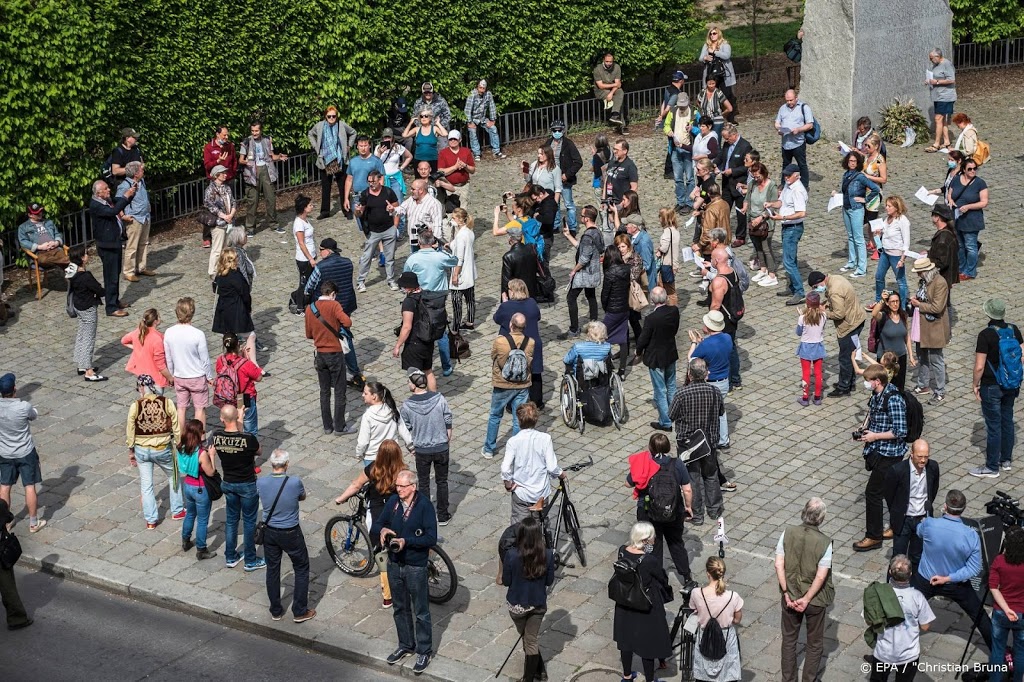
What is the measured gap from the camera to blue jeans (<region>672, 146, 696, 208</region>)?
23953 millimetres

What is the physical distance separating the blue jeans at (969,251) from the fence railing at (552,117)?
354 inches

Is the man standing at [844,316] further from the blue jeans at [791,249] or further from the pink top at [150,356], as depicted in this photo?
the pink top at [150,356]

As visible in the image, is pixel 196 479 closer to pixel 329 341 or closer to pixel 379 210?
pixel 329 341

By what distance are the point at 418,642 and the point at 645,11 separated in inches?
723

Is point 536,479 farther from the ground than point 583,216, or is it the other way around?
point 583,216

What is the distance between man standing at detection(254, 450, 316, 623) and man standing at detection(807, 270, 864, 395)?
7.12 metres

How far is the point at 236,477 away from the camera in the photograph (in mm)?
14227

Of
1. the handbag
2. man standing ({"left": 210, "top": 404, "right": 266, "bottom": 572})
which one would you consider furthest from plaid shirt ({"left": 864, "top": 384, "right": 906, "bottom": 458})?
man standing ({"left": 210, "top": 404, "right": 266, "bottom": 572})

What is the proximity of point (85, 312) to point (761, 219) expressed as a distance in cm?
907

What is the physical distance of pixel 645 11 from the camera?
28.8 m

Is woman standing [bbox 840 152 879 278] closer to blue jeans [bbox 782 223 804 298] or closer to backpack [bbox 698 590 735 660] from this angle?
blue jeans [bbox 782 223 804 298]

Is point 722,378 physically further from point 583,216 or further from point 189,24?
point 189,24

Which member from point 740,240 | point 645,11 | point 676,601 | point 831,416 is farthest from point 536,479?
point 645,11

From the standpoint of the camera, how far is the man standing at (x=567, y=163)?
22.7 meters
